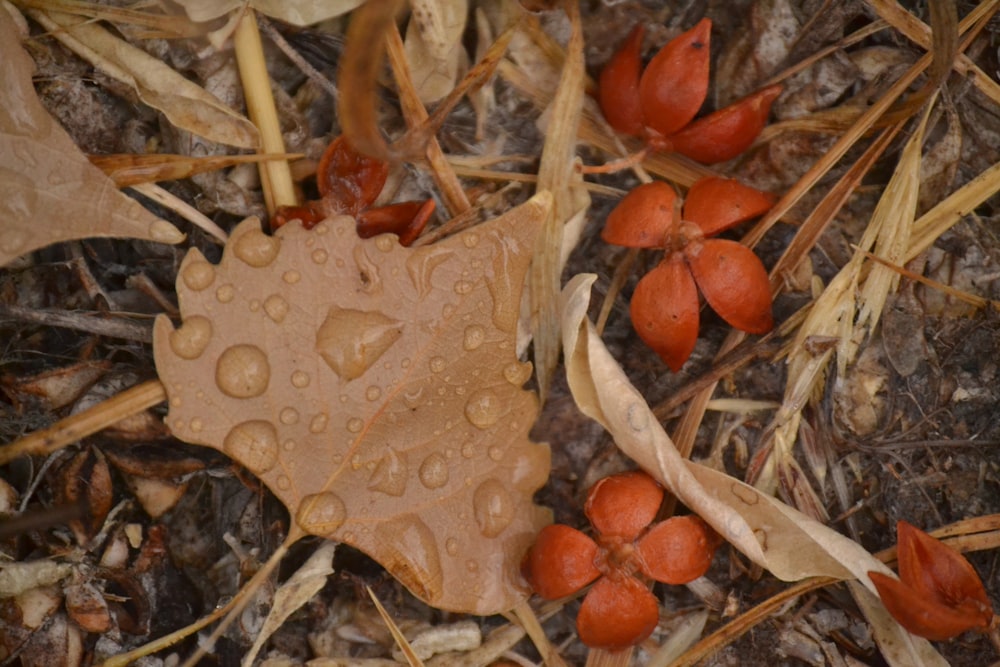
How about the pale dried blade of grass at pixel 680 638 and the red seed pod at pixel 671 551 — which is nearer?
the red seed pod at pixel 671 551

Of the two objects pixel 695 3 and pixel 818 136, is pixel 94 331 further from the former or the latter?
pixel 818 136

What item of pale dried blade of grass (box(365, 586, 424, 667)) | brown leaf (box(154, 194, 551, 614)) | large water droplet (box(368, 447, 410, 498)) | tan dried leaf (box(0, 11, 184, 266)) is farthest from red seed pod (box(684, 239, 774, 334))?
tan dried leaf (box(0, 11, 184, 266))

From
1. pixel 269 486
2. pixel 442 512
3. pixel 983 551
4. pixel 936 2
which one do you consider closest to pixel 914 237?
pixel 936 2

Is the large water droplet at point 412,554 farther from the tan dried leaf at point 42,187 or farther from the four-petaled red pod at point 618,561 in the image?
the tan dried leaf at point 42,187

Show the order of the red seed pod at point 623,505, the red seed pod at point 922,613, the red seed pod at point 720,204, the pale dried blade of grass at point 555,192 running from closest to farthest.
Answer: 1. the red seed pod at point 922,613
2. the red seed pod at point 623,505
3. the red seed pod at point 720,204
4. the pale dried blade of grass at point 555,192

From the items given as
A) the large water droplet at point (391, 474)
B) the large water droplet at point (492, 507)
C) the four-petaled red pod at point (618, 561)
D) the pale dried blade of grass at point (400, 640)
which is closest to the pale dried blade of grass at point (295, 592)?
the pale dried blade of grass at point (400, 640)

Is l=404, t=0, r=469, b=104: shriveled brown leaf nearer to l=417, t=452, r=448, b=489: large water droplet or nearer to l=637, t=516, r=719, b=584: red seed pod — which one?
l=417, t=452, r=448, b=489: large water droplet
